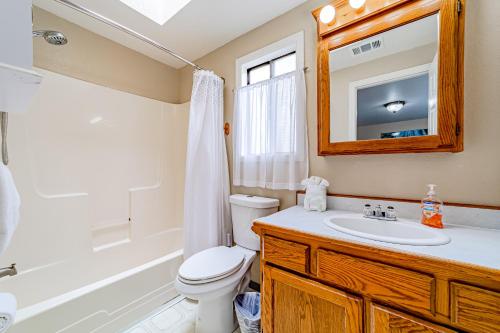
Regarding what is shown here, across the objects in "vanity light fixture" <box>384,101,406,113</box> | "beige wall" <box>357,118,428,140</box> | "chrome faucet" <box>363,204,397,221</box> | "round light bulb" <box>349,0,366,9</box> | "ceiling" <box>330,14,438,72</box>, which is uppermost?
"round light bulb" <box>349,0,366,9</box>

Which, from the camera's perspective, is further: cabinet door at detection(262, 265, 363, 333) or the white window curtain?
the white window curtain

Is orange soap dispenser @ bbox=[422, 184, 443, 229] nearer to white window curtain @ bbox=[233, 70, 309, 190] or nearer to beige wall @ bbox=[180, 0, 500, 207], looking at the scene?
beige wall @ bbox=[180, 0, 500, 207]

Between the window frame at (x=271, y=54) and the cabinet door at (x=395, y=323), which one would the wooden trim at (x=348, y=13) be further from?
the cabinet door at (x=395, y=323)

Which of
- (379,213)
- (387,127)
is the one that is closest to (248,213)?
(379,213)

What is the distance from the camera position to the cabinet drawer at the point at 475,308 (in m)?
0.57

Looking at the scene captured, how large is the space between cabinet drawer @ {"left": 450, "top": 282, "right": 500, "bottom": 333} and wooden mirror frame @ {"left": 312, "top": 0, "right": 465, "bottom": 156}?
0.66 meters

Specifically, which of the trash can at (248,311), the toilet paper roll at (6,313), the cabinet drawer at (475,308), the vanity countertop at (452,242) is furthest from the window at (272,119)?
the toilet paper roll at (6,313)

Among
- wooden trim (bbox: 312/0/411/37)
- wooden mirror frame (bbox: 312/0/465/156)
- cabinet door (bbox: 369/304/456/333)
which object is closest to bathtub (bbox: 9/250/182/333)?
cabinet door (bbox: 369/304/456/333)

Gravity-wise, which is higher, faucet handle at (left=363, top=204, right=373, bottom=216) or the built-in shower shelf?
the built-in shower shelf

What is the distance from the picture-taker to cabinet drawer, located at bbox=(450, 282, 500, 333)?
1.87 feet

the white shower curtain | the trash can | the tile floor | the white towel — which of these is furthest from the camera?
the white shower curtain

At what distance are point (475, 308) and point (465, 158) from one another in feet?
2.34

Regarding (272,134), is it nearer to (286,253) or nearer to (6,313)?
(286,253)

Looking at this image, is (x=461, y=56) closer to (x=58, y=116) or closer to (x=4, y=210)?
(x=4, y=210)
